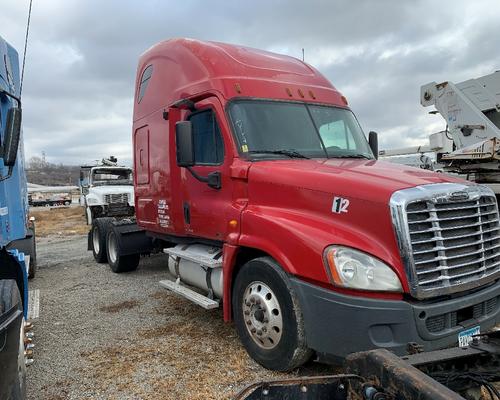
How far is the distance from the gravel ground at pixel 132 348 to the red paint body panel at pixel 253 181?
0.62 metres

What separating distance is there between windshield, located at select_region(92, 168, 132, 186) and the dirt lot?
9065 millimetres

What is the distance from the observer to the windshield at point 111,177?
16.4 meters

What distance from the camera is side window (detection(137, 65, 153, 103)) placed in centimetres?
650

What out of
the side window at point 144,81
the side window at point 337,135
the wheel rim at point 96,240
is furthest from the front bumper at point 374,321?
the wheel rim at point 96,240

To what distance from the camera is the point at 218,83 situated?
4.86 metres

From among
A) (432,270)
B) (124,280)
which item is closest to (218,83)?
(432,270)

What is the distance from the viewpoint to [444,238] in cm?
343

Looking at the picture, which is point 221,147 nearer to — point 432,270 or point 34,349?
point 432,270

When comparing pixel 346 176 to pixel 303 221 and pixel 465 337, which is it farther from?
pixel 465 337

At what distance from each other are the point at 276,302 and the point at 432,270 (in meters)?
1.30

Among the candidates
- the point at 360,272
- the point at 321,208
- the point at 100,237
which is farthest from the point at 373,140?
the point at 100,237

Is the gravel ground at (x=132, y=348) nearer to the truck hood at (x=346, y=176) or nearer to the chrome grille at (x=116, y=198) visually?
the truck hood at (x=346, y=176)

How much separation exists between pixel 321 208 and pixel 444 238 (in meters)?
0.99

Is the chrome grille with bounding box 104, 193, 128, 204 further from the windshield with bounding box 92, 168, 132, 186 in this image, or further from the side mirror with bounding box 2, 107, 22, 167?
the side mirror with bounding box 2, 107, 22, 167
